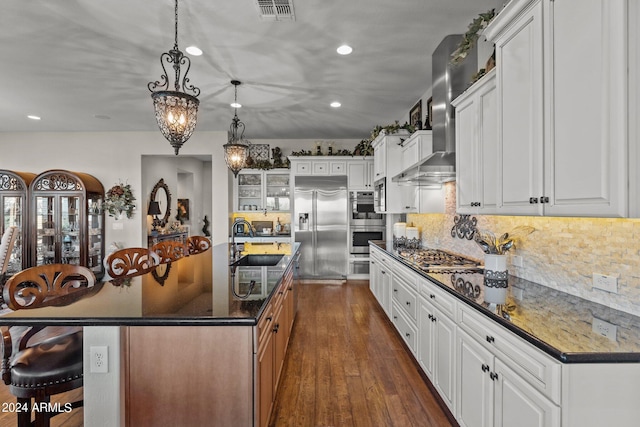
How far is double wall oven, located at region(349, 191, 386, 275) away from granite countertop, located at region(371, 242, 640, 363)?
13.6ft

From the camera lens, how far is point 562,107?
1.43m

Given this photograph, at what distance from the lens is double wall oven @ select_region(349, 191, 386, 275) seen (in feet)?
20.7

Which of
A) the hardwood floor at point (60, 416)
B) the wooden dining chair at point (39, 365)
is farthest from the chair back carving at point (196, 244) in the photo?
the wooden dining chair at point (39, 365)

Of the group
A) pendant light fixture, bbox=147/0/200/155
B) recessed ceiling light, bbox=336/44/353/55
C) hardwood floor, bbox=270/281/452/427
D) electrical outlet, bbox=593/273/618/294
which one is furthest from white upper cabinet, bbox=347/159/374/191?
electrical outlet, bbox=593/273/618/294

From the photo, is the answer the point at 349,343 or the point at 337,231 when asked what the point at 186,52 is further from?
the point at 337,231

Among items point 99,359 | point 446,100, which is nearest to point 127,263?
point 99,359

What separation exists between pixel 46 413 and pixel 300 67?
3.53m

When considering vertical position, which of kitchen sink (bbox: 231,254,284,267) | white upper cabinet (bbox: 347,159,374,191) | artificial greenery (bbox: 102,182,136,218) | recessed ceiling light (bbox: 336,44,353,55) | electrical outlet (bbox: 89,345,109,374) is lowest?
electrical outlet (bbox: 89,345,109,374)

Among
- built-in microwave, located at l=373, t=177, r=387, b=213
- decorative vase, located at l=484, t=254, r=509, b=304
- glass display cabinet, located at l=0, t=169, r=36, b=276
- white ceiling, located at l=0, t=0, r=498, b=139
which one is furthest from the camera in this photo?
glass display cabinet, located at l=0, t=169, r=36, b=276

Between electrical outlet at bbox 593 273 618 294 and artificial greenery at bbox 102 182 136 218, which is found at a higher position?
artificial greenery at bbox 102 182 136 218

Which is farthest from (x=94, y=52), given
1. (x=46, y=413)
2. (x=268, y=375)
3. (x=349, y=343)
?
(x=349, y=343)

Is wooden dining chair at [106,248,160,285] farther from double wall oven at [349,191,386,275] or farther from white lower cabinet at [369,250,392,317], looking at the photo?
double wall oven at [349,191,386,275]

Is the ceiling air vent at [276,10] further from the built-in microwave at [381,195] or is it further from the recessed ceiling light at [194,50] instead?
the built-in microwave at [381,195]

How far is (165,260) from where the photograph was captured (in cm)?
349
